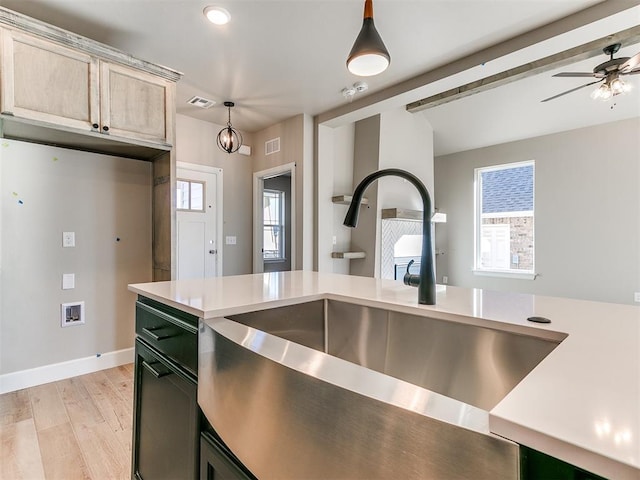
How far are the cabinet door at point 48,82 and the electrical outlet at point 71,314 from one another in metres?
1.53

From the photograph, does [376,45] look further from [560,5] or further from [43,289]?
[43,289]

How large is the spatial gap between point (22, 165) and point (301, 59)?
2401 mm

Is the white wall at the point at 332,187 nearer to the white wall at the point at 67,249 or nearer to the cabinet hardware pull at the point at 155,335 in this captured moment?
the white wall at the point at 67,249

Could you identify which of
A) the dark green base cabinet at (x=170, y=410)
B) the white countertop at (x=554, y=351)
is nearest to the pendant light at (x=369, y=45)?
the white countertop at (x=554, y=351)

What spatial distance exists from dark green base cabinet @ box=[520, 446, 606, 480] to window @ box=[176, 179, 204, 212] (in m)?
4.18

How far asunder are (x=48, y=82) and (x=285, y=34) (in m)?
1.64

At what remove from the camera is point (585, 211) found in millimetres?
4777

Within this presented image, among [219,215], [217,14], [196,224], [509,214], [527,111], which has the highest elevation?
[527,111]

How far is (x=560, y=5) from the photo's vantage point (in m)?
2.18

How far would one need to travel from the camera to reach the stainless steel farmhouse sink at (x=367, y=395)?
425 mm

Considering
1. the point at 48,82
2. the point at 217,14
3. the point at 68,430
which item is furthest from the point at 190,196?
the point at 68,430

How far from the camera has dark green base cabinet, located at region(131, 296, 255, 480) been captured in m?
0.94

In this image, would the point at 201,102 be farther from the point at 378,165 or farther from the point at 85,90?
the point at 378,165

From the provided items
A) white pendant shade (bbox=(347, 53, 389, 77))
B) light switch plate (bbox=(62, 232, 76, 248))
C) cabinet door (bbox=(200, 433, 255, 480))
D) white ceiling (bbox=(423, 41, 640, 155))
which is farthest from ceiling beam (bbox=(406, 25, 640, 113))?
light switch plate (bbox=(62, 232, 76, 248))
